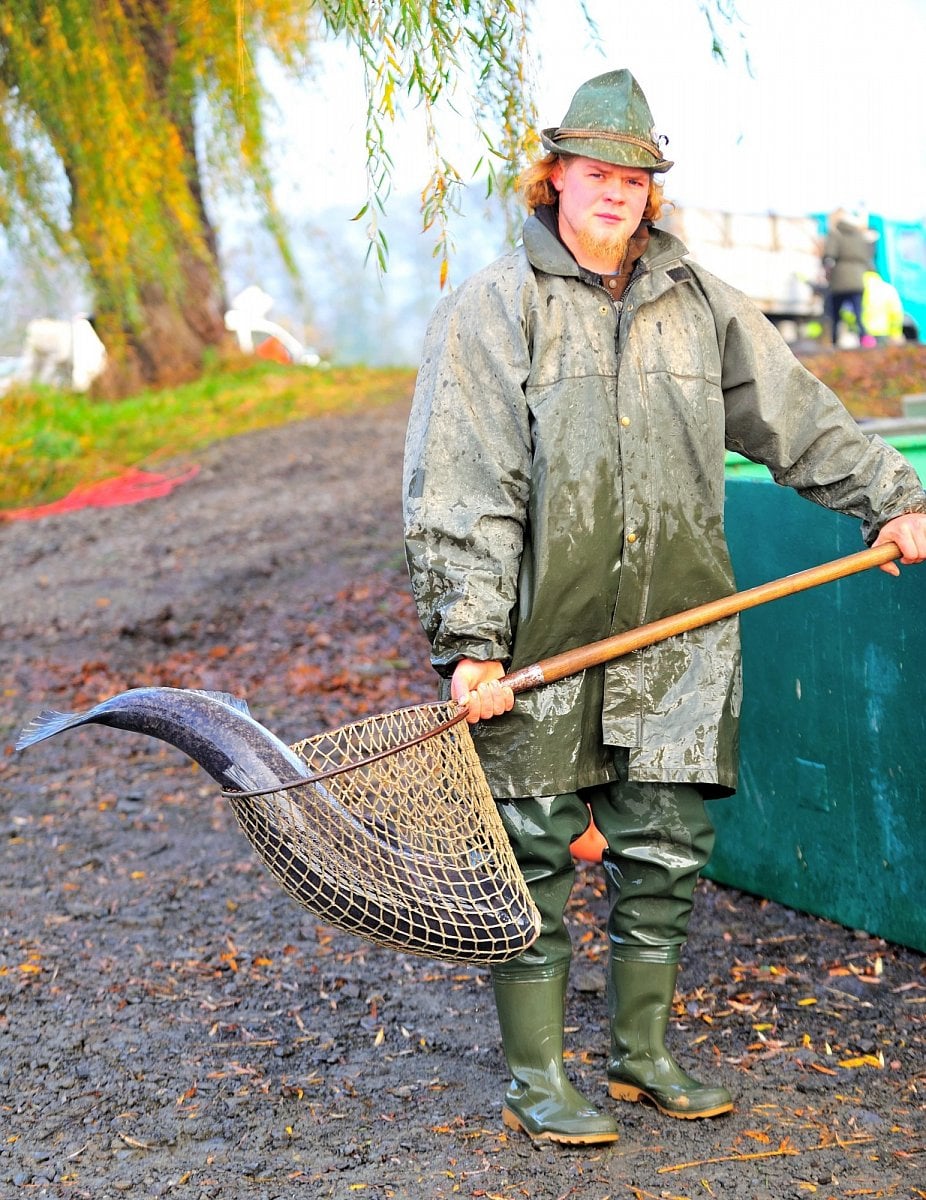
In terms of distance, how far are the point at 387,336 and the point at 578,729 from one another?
→ 7837 cm

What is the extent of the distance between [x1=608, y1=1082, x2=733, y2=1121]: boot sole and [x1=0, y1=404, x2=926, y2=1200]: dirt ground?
0.09 ft

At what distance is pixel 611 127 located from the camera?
2.75 meters

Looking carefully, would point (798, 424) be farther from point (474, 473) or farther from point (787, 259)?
point (787, 259)

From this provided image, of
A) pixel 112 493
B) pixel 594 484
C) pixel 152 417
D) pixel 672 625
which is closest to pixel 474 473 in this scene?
pixel 594 484

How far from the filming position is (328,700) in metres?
6.55

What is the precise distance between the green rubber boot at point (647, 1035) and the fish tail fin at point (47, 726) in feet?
4.08

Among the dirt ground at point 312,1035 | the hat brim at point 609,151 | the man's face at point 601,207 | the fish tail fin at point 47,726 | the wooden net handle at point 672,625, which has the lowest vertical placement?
the dirt ground at point 312,1035

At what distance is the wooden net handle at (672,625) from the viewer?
270cm

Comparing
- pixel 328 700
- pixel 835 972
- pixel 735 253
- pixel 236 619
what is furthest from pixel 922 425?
pixel 735 253

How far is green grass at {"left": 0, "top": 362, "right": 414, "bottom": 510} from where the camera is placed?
1186 centimetres

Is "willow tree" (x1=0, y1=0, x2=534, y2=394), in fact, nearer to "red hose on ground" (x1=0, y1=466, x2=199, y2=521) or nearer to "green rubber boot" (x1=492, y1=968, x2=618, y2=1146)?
"green rubber boot" (x1=492, y1=968, x2=618, y2=1146)

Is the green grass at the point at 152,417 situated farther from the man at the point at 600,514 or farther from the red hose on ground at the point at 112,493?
the man at the point at 600,514

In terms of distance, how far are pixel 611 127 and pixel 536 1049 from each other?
1.86 m

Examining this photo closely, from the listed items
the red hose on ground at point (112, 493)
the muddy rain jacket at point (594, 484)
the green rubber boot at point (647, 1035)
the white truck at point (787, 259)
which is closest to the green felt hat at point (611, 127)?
the muddy rain jacket at point (594, 484)
